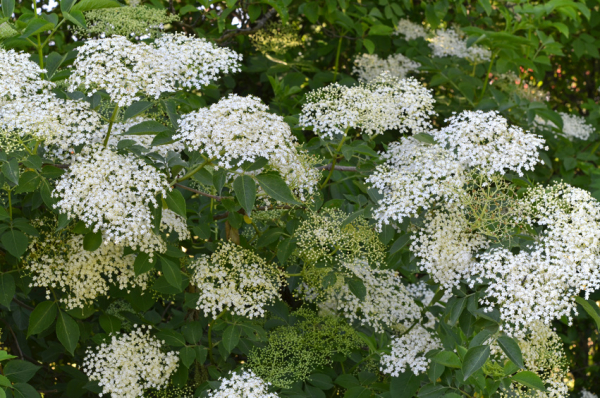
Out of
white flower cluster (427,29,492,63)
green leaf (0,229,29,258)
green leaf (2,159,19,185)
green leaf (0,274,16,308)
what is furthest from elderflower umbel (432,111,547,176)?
white flower cluster (427,29,492,63)

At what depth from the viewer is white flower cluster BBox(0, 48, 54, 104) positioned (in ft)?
6.72

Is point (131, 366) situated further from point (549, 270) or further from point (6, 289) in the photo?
point (549, 270)

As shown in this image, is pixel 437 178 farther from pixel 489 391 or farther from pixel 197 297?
pixel 197 297

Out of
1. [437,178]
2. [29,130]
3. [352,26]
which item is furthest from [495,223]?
[352,26]

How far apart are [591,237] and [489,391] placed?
2.13 feet

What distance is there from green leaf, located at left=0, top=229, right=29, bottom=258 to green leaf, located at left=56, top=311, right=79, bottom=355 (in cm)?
35

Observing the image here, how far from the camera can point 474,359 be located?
195cm

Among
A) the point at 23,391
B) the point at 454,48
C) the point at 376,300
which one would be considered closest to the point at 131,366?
the point at 23,391

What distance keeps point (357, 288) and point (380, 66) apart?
2.27m

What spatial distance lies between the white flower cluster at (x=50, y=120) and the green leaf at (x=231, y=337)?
3.00 ft

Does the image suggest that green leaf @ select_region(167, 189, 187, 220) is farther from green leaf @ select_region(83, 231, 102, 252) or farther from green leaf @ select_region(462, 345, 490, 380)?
green leaf @ select_region(462, 345, 490, 380)

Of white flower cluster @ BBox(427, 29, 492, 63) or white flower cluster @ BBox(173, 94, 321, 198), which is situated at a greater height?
white flower cluster @ BBox(173, 94, 321, 198)

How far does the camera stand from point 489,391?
2072mm

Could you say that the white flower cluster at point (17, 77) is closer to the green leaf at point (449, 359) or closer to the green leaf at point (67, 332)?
the green leaf at point (67, 332)
